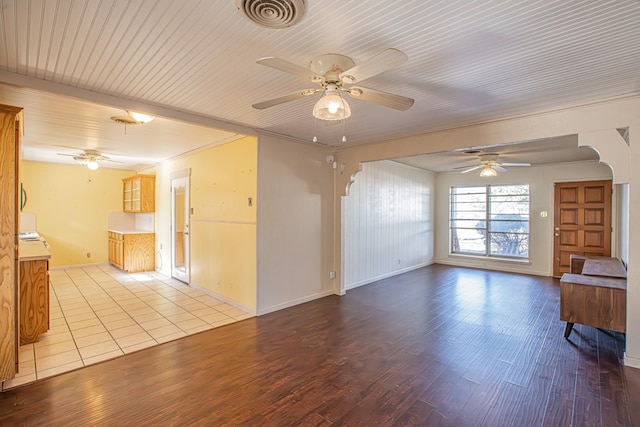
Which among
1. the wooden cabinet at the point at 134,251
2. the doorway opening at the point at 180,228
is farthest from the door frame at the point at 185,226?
the wooden cabinet at the point at 134,251

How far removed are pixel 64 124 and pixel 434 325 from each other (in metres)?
5.65

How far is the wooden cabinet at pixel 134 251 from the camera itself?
6801 mm

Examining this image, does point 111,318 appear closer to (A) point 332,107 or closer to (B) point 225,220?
(B) point 225,220

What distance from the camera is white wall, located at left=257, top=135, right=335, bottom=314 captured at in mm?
4297

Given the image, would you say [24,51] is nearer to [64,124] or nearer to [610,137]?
[64,124]

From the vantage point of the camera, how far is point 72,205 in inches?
289

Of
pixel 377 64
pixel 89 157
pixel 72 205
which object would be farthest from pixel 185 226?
pixel 377 64

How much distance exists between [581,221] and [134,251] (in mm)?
10019

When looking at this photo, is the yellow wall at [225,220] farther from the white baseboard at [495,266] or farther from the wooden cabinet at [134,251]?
the white baseboard at [495,266]

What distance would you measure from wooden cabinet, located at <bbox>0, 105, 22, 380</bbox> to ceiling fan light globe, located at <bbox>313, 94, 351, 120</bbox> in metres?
2.45

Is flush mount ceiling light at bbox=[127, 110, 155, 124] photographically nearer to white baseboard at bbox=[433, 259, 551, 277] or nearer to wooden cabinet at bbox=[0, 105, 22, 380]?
wooden cabinet at bbox=[0, 105, 22, 380]

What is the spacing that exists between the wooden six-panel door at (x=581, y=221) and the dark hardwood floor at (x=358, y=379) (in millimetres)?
3368

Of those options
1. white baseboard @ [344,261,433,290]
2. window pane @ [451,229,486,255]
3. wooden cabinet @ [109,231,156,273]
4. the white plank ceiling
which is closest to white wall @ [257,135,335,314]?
white baseboard @ [344,261,433,290]

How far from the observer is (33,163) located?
686 centimetres
